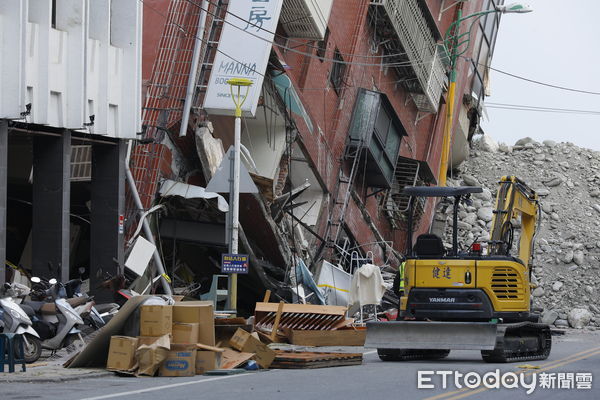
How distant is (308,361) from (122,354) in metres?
3.11

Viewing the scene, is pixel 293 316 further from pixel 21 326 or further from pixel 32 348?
pixel 21 326

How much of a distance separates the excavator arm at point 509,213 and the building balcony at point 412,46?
53.2ft

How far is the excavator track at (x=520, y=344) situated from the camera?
774 inches

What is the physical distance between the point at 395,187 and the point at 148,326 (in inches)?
1204

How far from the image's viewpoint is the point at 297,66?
35.0 m

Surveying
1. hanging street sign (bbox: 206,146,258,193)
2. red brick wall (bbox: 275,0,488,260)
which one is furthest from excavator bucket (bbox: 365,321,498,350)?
red brick wall (bbox: 275,0,488,260)

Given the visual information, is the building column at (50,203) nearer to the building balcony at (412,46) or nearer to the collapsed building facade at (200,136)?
the collapsed building facade at (200,136)

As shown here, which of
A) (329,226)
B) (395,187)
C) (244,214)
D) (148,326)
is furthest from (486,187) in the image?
(148,326)

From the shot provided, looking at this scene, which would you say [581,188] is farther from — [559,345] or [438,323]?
[438,323]

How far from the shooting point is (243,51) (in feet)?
96.9

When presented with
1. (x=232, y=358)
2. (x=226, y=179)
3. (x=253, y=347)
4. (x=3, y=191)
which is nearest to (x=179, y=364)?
(x=232, y=358)

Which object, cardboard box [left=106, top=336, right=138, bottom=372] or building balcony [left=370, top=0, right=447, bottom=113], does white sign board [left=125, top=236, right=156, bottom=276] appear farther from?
building balcony [left=370, top=0, right=447, bottom=113]

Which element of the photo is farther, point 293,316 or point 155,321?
point 293,316

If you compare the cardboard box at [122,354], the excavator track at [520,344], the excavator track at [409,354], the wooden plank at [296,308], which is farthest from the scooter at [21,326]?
the excavator track at [520,344]
